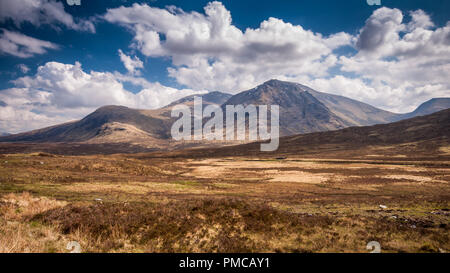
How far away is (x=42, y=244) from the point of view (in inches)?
366

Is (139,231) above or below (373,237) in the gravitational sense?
above

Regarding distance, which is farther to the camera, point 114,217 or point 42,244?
point 114,217

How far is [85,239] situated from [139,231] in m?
2.47

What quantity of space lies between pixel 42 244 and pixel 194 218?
24.6 ft

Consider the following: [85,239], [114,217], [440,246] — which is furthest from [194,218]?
[440,246]

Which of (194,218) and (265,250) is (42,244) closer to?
(194,218)

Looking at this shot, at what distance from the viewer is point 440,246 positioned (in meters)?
11.5
